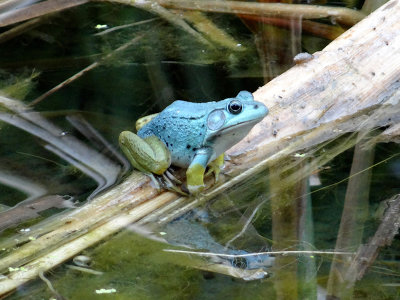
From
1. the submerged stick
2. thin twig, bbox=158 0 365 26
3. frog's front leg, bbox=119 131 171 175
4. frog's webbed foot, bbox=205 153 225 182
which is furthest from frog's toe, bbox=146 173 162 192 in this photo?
thin twig, bbox=158 0 365 26

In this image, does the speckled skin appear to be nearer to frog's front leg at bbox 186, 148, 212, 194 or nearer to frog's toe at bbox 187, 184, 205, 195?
frog's front leg at bbox 186, 148, 212, 194

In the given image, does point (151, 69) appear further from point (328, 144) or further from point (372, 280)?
point (372, 280)

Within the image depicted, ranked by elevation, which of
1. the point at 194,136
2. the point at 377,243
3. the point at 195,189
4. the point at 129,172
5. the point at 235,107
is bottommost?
the point at 377,243

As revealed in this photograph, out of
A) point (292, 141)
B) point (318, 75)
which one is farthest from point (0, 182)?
point (318, 75)

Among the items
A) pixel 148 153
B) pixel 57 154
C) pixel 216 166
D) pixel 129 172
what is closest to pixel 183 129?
pixel 148 153

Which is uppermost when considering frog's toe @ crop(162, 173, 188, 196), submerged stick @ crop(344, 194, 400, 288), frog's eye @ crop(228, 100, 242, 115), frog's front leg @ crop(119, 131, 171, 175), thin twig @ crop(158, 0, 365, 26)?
thin twig @ crop(158, 0, 365, 26)

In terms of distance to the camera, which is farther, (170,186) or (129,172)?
(129,172)

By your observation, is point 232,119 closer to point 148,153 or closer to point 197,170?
point 197,170
